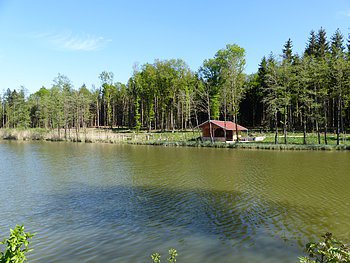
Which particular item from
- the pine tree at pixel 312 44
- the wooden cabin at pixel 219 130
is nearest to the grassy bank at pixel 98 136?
the wooden cabin at pixel 219 130

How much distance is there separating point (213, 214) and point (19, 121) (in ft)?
279

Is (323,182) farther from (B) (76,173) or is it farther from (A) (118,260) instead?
(B) (76,173)

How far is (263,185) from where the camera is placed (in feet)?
57.7

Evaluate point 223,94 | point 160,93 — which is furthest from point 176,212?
point 160,93

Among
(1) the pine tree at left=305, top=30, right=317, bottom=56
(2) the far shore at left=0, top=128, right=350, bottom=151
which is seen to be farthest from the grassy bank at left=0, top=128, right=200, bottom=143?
Answer: (1) the pine tree at left=305, top=30, right=317, bottom=56

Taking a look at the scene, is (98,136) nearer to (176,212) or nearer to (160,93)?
(160,93)

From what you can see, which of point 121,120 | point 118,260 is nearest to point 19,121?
point 121,120

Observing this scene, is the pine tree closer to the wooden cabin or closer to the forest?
the forest

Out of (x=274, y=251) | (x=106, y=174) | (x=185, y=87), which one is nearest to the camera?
(x=274, y=251)

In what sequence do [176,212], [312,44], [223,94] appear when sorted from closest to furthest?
1. [176,212]
2. [223,94]
3. [312,44]

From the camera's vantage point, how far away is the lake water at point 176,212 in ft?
28.1

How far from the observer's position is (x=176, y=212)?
1219 centimetres

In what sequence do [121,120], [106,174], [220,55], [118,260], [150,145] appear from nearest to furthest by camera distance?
[118,260] → [106,174] → [150,145] → [220,55] → [121,120]

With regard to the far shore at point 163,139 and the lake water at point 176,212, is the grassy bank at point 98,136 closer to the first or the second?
the far shore at point 163,139
